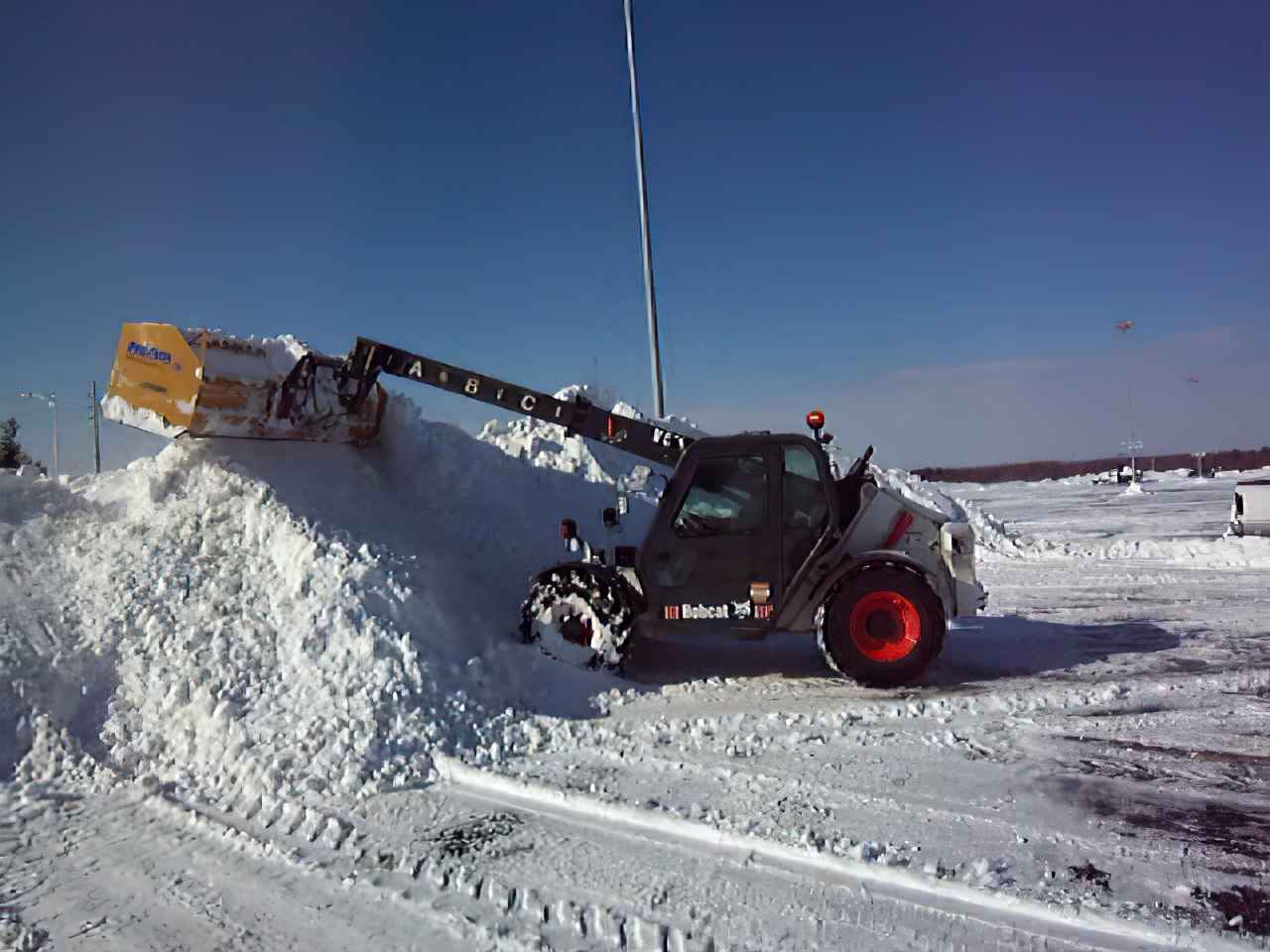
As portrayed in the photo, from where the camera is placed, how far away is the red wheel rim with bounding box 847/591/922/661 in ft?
22.7

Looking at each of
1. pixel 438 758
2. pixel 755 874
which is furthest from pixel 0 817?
pixel 755 874

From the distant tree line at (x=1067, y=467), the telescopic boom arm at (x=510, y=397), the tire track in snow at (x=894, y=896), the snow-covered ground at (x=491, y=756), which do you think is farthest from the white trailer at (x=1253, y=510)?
the distant tree line at (x=1067, y=467)

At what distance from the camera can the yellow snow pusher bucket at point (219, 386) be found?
737 cm

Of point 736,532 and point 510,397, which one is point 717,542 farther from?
point 510,397

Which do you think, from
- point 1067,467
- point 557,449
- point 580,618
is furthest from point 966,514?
point 1067,467

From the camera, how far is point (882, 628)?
700 cm

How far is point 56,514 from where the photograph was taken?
7.70m

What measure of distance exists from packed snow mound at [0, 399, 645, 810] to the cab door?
3.25 ft

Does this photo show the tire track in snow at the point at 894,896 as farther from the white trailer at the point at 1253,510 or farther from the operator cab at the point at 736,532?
the white trailer at the point at 1253,510

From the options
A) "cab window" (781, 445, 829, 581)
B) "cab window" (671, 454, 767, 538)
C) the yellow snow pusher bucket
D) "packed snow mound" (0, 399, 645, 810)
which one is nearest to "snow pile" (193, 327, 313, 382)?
the yellow snow pusher bucket

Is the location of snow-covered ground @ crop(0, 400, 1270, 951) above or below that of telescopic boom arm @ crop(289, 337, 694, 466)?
below

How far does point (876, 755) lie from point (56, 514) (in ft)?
23.1

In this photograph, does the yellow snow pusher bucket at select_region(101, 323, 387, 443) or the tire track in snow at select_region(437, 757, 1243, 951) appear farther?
the yellow snow pusher bucket at select_region(101, 323, 387, 443)

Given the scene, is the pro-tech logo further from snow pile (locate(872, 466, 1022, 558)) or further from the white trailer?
the white trailer
